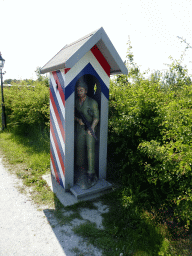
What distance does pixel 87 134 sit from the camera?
362 centimetres

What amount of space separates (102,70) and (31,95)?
177 inches

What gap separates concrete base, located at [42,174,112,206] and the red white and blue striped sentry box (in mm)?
112

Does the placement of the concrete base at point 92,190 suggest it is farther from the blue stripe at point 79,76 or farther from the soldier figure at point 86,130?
the blue stripe at point 79,76

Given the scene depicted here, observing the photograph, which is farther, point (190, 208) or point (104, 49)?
point (104, 49)

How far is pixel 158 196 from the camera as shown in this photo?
2873mm

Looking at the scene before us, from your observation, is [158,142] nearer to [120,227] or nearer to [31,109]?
[120,227]

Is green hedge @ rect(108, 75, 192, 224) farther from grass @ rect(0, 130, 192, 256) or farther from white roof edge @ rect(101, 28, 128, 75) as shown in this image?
white roof edge @ rect(101, 28, 128, 75)

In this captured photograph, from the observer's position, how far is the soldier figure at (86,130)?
3.51 metres

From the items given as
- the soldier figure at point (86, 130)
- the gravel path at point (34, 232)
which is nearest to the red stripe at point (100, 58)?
the soldier figure at point (86, 130)

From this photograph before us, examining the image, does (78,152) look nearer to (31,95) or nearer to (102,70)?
(102,70)

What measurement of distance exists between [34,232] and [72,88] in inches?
84.2

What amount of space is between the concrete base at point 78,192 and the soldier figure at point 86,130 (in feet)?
0.32

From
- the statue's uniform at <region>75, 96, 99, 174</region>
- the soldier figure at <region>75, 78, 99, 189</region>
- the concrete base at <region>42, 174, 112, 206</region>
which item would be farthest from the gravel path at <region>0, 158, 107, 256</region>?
the statue's uniform at <region>75, 96, 99, 174</region>

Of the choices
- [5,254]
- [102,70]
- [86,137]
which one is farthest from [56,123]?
[5,254]
